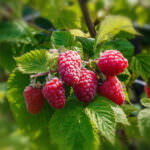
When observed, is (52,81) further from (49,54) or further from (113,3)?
(113,3)

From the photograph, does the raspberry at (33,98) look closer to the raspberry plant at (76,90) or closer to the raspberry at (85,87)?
the raspberry plant at (76,90)

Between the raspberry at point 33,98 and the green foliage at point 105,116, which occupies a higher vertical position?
the raspberry at point 33,98

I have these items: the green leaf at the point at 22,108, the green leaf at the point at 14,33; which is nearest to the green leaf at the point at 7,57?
the green leaf at the point at 14,33

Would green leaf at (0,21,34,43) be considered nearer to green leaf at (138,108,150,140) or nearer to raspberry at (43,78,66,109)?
raspberry at (43,78,66,109)

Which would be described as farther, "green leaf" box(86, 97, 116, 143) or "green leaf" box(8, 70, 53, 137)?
"green leaf" box(8, 70, 53, 137)

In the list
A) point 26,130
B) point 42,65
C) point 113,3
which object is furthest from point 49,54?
point 113,3

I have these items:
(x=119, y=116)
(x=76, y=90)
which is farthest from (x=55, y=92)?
(x=119, y=116)

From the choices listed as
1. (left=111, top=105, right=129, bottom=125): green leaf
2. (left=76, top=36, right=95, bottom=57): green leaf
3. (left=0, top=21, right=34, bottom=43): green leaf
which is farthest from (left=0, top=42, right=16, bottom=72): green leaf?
(left=111, top=105, right=129, bottom=125): green leaf
